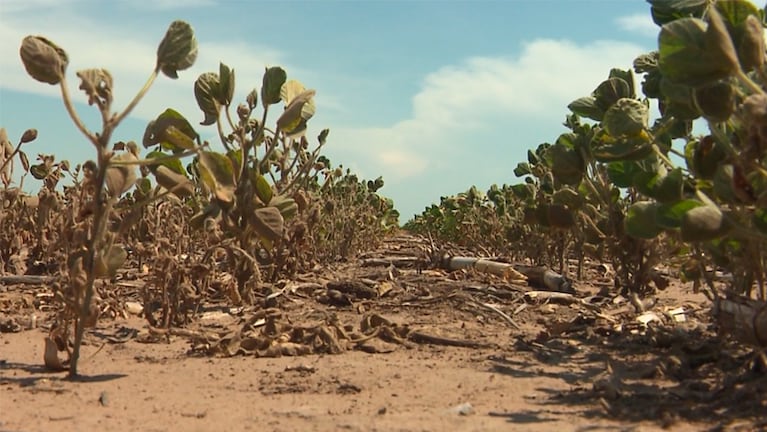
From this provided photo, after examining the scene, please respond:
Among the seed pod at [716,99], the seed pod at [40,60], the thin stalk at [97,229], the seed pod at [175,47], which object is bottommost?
the thin stalk at [97,229]

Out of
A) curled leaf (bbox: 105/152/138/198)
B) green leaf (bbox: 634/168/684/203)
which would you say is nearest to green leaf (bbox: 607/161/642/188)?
green leaf (bbox: 634/168/684/203)

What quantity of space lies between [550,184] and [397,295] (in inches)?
72.9

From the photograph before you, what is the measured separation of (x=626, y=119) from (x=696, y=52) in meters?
0.97

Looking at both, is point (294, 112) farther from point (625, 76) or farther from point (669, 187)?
point (669, 187)

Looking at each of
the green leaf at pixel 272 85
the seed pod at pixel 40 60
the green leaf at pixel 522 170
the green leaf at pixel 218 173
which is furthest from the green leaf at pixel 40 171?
the green leaf at pixel 522 170

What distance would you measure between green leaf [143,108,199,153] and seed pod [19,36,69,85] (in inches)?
23.8

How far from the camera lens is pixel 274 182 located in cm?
660

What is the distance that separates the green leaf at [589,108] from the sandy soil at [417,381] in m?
1.14

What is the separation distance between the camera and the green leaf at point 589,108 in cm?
470

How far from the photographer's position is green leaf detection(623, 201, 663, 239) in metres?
3.69

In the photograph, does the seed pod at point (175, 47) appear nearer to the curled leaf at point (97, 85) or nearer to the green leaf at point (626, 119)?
the curled leaf at point (97, 85)

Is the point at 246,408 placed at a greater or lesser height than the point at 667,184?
lesser

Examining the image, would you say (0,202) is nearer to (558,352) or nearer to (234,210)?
(234,210)

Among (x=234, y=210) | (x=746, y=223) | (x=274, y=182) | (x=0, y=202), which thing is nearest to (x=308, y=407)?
(x=746, y=223)
